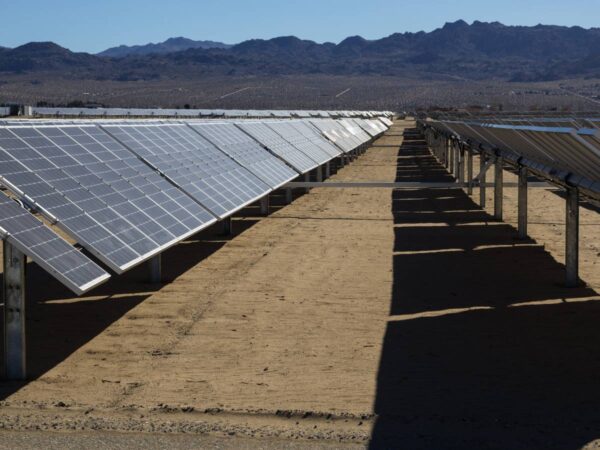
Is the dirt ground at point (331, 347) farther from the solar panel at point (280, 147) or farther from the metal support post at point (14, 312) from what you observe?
the solar panel at point (280, 147)

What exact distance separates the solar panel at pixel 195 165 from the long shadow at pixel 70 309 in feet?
3.31

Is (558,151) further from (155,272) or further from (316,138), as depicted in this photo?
(316,138)

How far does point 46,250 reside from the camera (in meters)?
8.79

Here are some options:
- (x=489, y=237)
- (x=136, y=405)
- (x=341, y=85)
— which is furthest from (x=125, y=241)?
(x=341, y=85)

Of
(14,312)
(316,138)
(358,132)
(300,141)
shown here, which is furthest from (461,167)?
(358,132)

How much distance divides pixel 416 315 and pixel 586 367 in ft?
8.66

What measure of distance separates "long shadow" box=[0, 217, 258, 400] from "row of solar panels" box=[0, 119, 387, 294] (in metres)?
0.97

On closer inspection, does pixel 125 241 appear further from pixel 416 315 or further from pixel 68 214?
pixel 416 315

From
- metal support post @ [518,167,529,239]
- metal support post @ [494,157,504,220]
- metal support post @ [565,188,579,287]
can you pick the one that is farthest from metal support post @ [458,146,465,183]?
metal support post @ [565,188,579,287]

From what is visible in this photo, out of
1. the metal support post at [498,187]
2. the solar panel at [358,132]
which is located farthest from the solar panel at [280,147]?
the solar panel at [358,132]

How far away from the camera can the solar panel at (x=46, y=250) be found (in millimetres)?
8477

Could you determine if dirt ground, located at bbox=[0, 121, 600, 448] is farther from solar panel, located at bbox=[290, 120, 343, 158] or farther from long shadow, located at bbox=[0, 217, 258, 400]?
solar panel, located at bbox=[290, 120, 343, 158]

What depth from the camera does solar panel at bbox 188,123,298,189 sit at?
68.0 ft

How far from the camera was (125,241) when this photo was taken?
34.6ft
